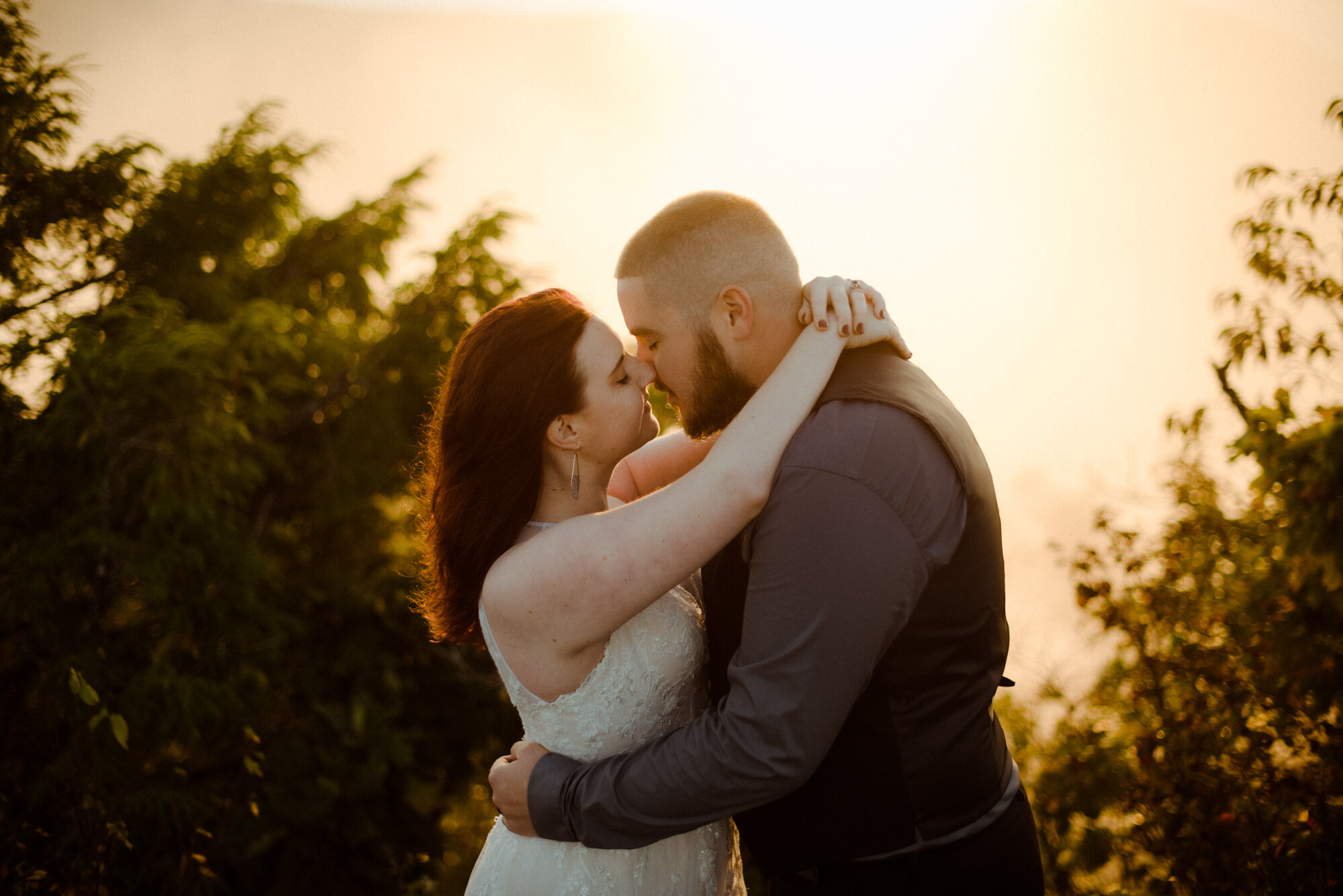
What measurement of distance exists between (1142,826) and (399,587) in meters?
4.27

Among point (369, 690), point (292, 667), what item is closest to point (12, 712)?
point (292, 667)

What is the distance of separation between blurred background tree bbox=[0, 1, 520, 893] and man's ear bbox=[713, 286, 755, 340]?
2.39 metres

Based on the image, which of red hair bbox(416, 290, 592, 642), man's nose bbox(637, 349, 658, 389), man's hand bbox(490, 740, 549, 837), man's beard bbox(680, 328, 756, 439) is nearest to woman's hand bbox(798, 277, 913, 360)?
man's beard bbox(680, 328, 756, 439)

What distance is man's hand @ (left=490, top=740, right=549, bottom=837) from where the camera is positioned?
76.7 inches

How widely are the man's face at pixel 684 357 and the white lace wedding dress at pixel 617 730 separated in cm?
57

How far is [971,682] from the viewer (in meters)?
1.80

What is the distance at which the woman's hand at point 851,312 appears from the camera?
6.17ft

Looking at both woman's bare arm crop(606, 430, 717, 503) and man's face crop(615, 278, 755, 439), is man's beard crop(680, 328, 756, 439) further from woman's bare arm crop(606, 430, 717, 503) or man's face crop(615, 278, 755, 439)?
woman's bare arm crop(606, 430, 717, 503)

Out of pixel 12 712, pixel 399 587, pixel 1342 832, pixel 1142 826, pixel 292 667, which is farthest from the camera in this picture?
pixel 399 587

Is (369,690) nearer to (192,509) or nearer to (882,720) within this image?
(192,509)

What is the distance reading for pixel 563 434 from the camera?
213 centimetres

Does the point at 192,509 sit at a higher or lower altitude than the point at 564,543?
higher

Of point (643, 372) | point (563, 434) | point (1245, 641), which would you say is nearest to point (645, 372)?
point (643, 372)

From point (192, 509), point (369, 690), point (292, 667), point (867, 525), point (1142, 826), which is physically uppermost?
point (192, 509)
